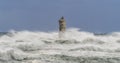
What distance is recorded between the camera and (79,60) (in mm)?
21109

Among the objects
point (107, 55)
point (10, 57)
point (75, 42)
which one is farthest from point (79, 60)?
point (75, 42)

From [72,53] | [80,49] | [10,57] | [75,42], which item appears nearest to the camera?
[10,57]

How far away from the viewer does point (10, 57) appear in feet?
72.6

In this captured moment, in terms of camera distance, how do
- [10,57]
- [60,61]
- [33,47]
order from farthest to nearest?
[33,47]
[10,57]
[60,61]

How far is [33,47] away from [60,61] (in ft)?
22.4

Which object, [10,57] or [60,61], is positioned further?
[10,57]

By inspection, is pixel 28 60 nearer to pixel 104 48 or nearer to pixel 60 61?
pixel 60 61

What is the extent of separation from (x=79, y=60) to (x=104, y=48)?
502cm

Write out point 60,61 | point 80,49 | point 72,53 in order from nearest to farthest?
point 60,61, point 72,53, point 80,49

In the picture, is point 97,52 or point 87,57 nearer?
point 87,57

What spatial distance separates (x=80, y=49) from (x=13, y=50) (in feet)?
14.1

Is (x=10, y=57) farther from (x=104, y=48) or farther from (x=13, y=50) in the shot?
(x=104, y=48)

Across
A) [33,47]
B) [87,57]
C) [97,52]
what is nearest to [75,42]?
[33,47]

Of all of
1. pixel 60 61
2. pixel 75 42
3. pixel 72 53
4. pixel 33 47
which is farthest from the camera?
pixel 75 42
